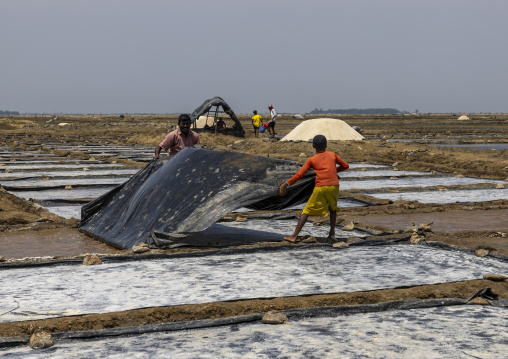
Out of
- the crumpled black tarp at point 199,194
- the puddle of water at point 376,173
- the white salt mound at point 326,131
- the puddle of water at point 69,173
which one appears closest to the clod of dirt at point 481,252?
the crumpled black tarp at point 199,194

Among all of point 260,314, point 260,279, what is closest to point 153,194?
point 260,279

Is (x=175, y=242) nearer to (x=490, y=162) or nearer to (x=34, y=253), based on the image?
(x=34, y=253)

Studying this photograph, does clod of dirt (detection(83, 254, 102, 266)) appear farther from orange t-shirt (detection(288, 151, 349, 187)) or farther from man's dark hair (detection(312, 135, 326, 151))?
man's dark hair (detection(312, 135, 326, 151))

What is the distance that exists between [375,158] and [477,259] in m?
14.9

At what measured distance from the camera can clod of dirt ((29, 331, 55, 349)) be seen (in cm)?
385

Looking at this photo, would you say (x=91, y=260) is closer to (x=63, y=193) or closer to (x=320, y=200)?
(x=320, y=200)

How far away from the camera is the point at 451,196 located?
37.9 ft

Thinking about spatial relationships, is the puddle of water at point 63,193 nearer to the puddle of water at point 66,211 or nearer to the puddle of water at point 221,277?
the puddle of water at point 66,211

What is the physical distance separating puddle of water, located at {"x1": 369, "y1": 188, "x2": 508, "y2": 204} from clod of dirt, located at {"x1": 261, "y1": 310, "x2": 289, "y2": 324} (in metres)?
7.10

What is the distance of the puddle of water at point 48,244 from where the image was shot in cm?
695

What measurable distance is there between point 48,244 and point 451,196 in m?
7.11

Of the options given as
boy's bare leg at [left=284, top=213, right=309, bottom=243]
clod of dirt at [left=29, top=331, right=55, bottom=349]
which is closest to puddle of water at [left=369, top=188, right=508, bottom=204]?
boy's bare leg at [left=284, top=213, right=309, bottom=243]

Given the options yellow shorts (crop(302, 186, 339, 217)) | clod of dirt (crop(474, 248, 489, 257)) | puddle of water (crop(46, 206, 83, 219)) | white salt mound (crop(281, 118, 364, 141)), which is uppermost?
white salt mound (crop(281, 118, 364, 141))

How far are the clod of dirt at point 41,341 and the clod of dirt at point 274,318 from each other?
52.2 inches
